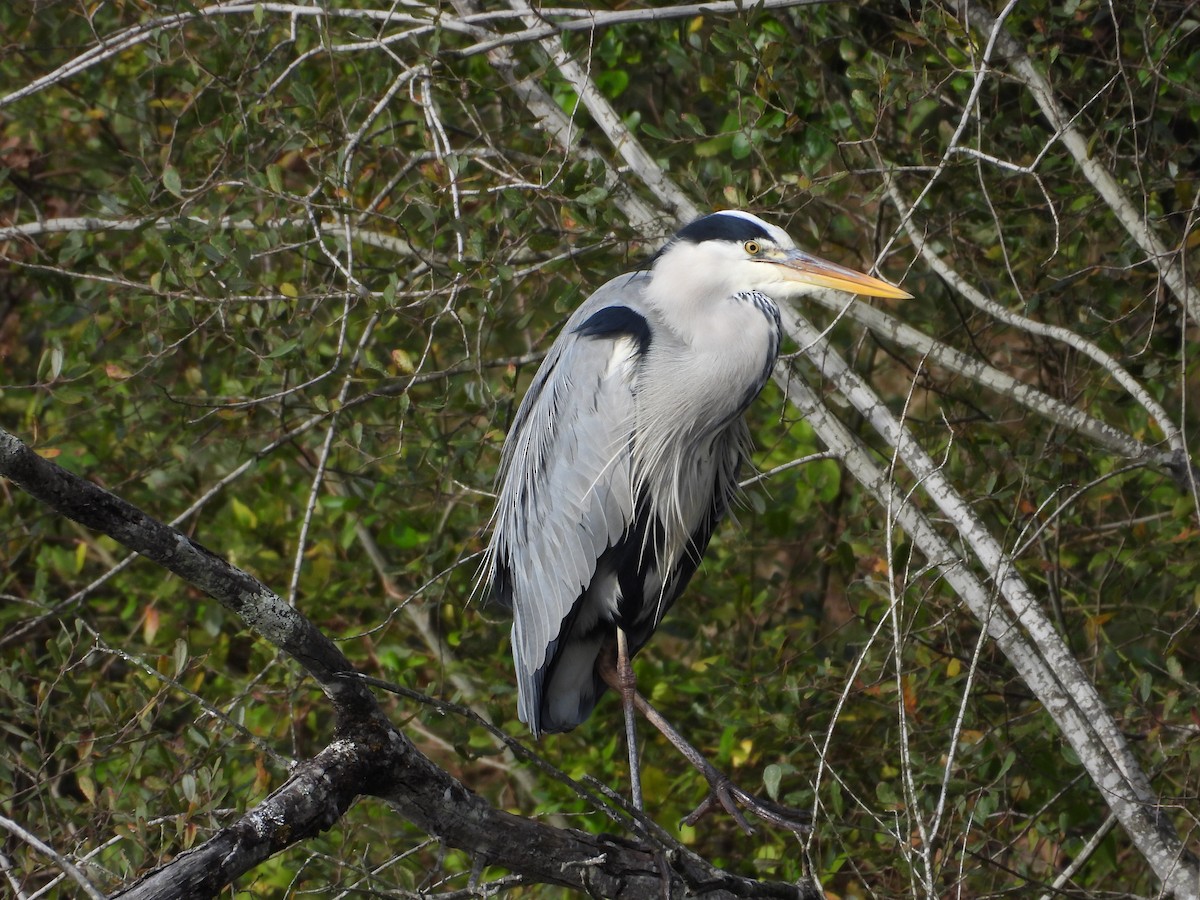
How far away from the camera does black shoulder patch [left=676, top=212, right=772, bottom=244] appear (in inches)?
122

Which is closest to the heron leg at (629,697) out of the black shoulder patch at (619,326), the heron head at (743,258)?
the black shoulder patch at (619,326)

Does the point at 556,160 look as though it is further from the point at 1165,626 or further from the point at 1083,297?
the point at 1165,626

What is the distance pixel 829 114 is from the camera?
351 cm

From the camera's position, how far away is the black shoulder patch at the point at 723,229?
311 cm

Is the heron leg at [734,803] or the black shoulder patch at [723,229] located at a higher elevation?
the black shoulder patch at [723,229]

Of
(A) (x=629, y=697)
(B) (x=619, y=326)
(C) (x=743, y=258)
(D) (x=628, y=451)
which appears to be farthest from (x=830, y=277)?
(A) (x=629, y=697)

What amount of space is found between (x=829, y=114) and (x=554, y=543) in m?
1.38

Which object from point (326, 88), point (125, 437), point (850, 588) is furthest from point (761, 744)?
point (326, 88)

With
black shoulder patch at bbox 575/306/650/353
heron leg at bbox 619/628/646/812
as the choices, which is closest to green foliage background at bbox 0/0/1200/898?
black shoulder patch at bbox 575/306/650/353

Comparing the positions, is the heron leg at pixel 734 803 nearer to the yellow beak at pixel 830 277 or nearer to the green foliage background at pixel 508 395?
the green foliage background at pixel 508 395

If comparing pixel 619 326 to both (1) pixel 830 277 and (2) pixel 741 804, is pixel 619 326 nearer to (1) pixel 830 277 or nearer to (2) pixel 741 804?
(1) pixel 830 277

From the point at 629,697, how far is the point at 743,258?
1183 millimetres

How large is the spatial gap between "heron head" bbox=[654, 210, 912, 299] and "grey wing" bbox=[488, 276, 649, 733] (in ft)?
0.72

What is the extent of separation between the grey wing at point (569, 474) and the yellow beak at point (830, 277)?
43 cm
